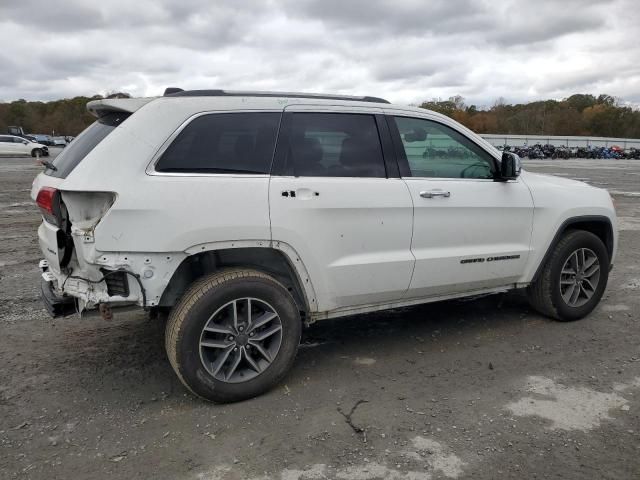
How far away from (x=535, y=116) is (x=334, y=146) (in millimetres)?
109662

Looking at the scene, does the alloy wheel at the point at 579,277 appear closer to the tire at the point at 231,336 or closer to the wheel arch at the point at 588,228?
the wheel arch at the point at 588,228

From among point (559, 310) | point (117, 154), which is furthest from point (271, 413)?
point (559, 310)

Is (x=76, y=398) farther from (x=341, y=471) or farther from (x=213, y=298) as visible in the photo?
(x=341, y=471)

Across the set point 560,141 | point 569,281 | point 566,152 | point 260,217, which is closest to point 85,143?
point 260,217

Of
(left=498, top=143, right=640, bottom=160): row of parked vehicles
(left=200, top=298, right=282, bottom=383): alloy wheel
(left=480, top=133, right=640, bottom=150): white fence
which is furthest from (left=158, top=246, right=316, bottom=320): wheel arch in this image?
(left=480, top=133, right=640, bottom=150): white fence

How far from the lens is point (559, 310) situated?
4.79 meters

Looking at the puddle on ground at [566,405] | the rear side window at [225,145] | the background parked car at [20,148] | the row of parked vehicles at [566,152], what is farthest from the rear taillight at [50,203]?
the row of parked vehicles at [566,152]

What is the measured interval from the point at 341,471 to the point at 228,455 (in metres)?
0.62

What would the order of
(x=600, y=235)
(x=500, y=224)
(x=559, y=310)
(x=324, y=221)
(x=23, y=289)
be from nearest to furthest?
(x=324, y=221) → (x=500, y=224) → (x=559, y=310) → (x=600, y=235) → (x=23, y=289)

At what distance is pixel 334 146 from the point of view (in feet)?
12.3

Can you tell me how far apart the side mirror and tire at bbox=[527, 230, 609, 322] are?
890mm

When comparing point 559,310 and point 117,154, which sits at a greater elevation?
point 117,154

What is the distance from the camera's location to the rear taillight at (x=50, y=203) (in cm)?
319

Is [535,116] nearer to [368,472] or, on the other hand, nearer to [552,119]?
[552,119]
